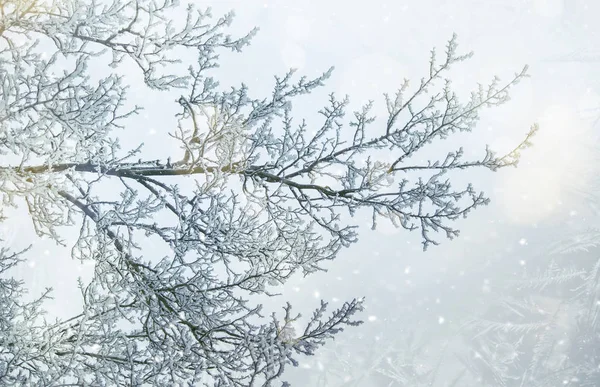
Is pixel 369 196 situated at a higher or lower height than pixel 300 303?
lower

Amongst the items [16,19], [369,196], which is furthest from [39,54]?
[369,196]

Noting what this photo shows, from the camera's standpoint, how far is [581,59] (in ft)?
90.3

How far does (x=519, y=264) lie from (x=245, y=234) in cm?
3678

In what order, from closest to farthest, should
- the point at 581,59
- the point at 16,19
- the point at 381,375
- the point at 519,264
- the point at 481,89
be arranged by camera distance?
the point at 16,19 → the point at 481,89 → the point at 581,59 → the point at 381,375 → the point at 519,264

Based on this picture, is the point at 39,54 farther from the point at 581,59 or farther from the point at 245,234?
the point at 581,59

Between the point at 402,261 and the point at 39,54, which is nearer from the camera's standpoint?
the point at 39,54

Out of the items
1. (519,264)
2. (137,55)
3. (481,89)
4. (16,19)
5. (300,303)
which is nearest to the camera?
(16,19)

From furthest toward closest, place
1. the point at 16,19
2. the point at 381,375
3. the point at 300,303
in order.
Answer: the point at 300,303, the point at 381,375, the point at 16,19

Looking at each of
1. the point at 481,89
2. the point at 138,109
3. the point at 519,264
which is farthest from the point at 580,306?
the point at 138,109

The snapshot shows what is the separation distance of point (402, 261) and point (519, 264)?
1186 cm

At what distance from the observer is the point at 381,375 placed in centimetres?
3148

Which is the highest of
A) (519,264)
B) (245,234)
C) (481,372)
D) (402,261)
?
(402,261)

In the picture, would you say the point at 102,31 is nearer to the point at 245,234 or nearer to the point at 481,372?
the point at 245,234

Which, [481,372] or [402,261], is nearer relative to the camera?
[481,372]
